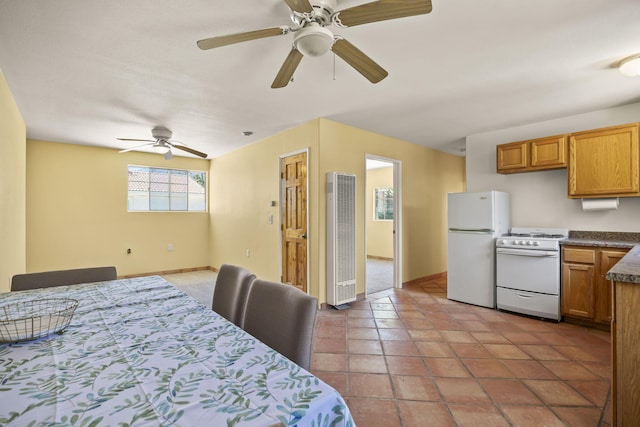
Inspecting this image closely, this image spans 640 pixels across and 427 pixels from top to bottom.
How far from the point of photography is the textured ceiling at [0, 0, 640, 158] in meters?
1.80

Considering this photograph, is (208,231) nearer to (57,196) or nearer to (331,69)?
(57,196)

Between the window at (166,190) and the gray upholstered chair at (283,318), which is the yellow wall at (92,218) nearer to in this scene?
the window at (166,190)

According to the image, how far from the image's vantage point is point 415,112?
3482 millimetres

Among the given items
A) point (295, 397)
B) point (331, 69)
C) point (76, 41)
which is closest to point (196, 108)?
point (76, 41)

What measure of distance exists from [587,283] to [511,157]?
1.65 m

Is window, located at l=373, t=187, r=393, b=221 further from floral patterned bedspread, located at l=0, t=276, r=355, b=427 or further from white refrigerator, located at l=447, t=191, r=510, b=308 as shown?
floral patterned bedspread, located at l=0, t=276, r=355, b=427

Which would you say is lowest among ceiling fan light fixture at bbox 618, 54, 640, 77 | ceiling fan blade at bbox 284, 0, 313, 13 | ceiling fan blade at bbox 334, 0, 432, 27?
ceiling fan blade at bbox 334, 0, 432, 27

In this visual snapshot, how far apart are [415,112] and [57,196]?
18.4 feet

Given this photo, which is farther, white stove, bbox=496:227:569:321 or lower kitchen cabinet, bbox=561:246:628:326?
white stove, bbox=496:227:569:321

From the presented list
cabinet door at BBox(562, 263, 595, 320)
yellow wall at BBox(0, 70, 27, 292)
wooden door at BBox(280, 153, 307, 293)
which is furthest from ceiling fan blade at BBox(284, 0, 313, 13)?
cabinet door at BBox(562, 263, 595, 320)

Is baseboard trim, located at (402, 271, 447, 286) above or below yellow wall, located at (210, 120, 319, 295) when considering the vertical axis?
below

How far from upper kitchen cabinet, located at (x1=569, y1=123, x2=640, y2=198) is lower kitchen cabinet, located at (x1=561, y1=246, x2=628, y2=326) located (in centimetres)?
66

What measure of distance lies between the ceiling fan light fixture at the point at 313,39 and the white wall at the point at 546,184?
3.54m

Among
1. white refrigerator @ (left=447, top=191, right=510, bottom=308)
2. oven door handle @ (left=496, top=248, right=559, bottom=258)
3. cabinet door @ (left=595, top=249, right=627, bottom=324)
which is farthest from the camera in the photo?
white refrigerator @ (left=447, top=191, right=510, bottom=308)
